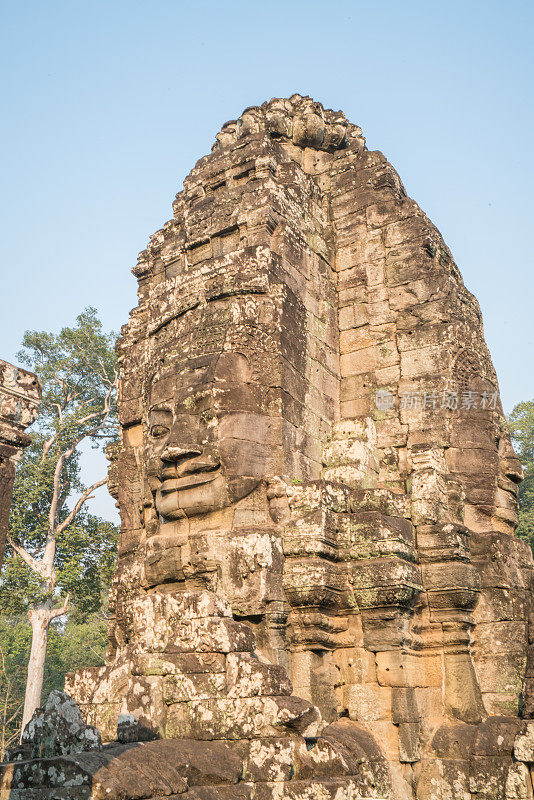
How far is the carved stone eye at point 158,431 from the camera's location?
857 centimetres

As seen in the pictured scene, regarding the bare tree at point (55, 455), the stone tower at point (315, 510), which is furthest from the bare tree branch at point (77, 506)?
the stone tower at point (315, 510)

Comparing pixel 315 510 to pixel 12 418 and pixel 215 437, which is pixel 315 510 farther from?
pixel 12 418

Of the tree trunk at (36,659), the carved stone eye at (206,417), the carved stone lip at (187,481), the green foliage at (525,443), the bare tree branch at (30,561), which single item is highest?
the green foliage at (525,443)

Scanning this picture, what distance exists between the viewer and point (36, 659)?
752 inches

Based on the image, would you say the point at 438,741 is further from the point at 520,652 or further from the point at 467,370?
the point at 467,370

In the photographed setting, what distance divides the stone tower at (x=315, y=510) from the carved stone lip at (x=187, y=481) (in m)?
0.02

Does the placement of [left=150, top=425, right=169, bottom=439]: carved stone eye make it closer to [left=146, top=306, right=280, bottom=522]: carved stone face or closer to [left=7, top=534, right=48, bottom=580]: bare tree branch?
[left=146, top=306, right=280, bottom=522]: carved stone face

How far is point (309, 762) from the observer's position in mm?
5367

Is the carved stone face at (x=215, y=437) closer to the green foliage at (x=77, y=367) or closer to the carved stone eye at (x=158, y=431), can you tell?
the carved stone eye at (x=158, y=431)

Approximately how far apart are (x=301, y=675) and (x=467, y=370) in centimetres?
412

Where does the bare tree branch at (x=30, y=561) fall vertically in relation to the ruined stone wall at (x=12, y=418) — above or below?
above

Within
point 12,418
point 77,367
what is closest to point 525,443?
point 77,367

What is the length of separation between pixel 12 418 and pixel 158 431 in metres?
4.41

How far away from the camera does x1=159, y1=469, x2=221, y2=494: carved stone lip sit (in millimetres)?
7842
